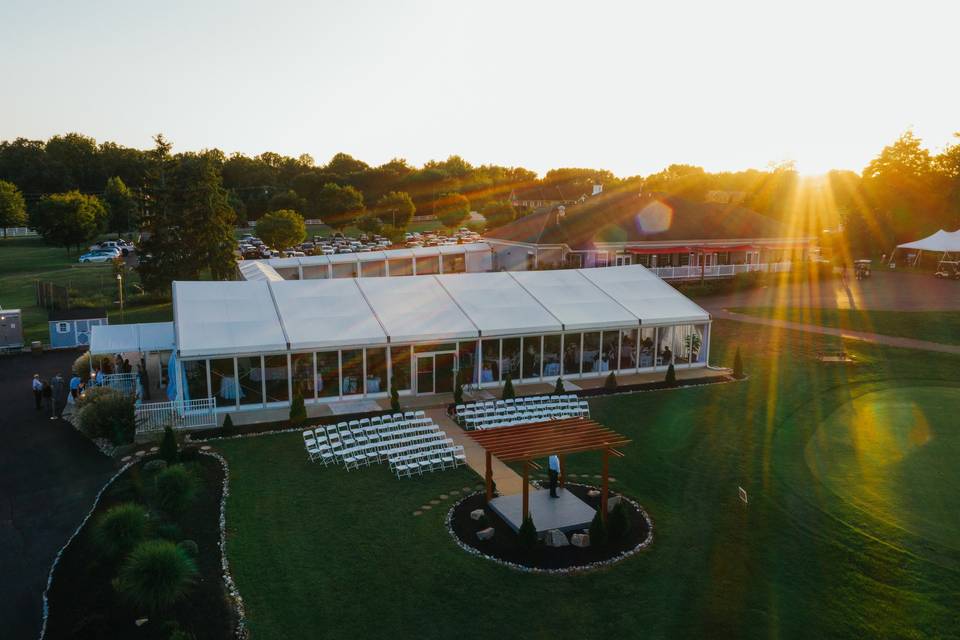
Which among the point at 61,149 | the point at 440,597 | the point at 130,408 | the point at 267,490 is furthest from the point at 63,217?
the point at 440,597

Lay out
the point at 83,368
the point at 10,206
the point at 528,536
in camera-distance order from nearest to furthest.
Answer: the point at 528,536 < the point at 83,368 < the point at 10,206


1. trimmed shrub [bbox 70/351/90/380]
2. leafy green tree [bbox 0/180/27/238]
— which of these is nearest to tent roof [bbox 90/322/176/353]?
trimmed shrub [bbox 70/351/90/380]

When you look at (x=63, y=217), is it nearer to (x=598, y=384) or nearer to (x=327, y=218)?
(x=327, y=218)

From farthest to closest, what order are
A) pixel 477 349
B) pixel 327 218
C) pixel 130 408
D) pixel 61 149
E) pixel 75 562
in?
pixel 61 149 → pixel 327 218 → pixel 477 349 → pixel 130 408 → pixel 75 562

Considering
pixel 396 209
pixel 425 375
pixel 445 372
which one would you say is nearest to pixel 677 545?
pixel 445 372

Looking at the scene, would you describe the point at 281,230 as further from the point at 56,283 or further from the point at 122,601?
the point at 122,601

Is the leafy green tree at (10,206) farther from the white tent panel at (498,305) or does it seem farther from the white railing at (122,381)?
the white tent panel at (498,305)
